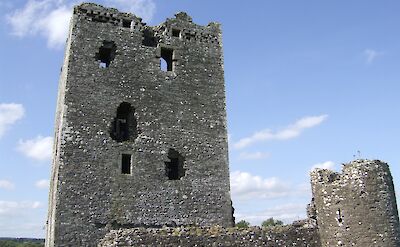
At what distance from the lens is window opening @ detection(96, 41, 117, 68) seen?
58.4 feet

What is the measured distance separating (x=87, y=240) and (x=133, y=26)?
868 cm

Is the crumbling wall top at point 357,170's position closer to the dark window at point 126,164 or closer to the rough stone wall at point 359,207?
the rough stone wall at point 359,207

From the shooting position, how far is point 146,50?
725 inches

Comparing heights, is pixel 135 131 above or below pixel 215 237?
above

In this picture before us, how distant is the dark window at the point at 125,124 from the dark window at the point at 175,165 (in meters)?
1.62

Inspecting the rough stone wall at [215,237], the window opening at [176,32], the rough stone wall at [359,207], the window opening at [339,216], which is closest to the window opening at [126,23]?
the window opening at [176,32]

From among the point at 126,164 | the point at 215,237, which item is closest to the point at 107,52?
the point at 126,164

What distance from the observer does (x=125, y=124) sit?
17.5 metres

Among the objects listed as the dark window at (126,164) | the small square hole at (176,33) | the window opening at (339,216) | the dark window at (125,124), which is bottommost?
the window opening at (339,216)

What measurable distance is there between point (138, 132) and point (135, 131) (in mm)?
129

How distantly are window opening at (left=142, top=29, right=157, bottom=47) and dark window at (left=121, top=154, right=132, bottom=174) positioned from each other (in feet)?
15.9

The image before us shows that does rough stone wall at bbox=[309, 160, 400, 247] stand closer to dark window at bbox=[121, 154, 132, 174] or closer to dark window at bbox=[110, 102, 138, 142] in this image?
dark window at bbox=[121, 154, 132, 174]

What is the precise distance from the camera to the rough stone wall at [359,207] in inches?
462

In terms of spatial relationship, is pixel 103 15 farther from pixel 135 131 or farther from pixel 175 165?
pixel 175 165
